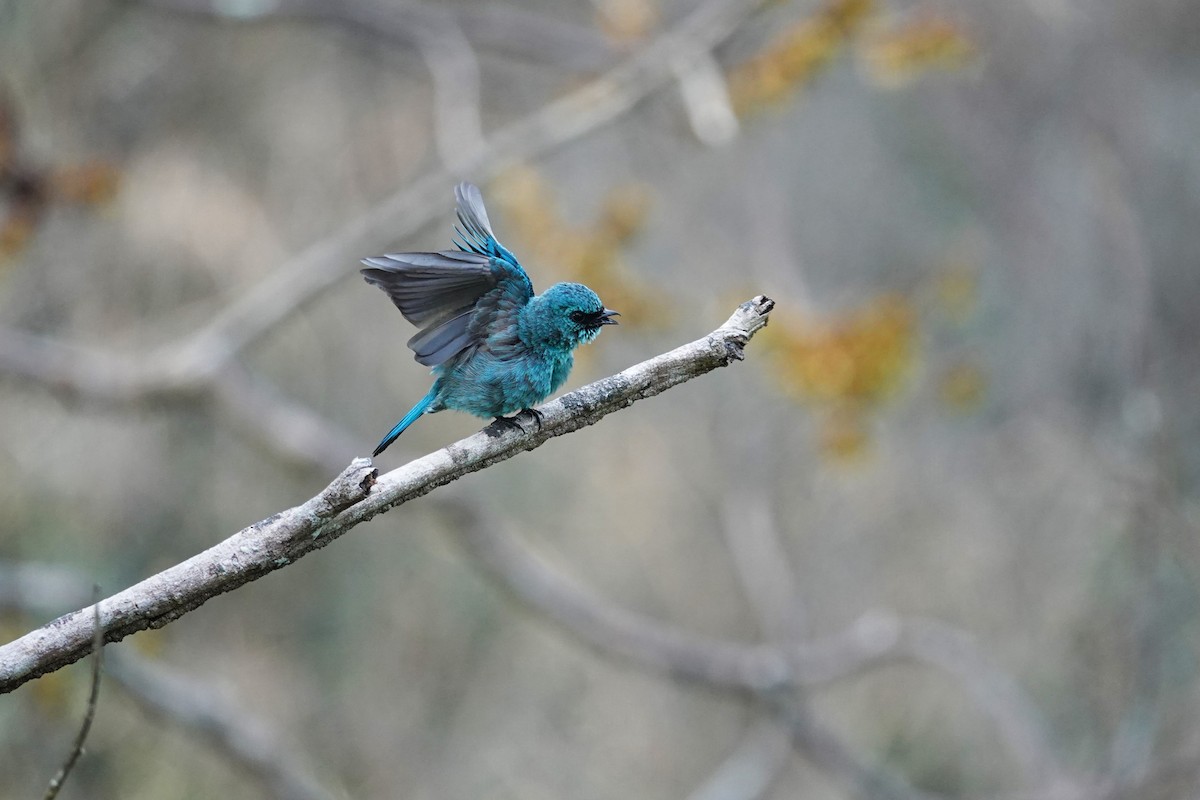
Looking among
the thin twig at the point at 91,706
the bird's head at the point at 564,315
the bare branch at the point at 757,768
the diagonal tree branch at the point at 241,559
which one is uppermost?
the bare branch at the point at 757,768

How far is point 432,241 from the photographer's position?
294 inches

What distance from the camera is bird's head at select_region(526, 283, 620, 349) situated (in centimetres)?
270

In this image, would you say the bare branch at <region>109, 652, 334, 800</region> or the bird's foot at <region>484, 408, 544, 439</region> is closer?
the bird's foot at <region>484, 408, 544, 439</region>

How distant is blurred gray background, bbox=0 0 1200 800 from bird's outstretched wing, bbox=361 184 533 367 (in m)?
2.48

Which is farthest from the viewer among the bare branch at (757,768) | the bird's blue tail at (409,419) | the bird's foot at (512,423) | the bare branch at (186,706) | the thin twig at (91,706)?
the bare branch at (757,768)

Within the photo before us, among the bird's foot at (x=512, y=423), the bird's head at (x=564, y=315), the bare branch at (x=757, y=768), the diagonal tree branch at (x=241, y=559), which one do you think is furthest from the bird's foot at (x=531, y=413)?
the bare branch at (x=757, y=768)

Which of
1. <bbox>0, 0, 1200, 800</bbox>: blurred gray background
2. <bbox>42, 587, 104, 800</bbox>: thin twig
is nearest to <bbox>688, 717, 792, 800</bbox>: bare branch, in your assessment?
<bbox>0, 0, 1200, 800</bbox>: blurred gray background

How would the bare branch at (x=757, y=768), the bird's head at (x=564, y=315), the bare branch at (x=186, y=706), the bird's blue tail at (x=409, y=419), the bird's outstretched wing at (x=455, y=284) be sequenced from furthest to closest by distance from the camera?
1. the bare branch at (x=757, y=768)
2. the bare branch at (x=186, y=706)
3. the bird's head at (x=564, y=315)
4. the bird's blue tail at (x=409, y=419)
5. the bird's outstretched wing at (x=455, y=284)

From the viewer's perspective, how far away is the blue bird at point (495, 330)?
8.59ft

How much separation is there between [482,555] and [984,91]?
4.62 m

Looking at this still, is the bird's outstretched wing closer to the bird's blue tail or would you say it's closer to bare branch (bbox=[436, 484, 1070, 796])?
the bird's blue tail

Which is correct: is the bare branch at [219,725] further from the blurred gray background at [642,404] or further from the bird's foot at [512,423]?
the bird's foot at [512,423]

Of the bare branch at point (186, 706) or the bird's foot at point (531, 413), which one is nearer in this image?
the bird's foot at point (531, 413)

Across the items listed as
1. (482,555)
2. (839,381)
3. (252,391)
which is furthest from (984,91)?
(252,391)
